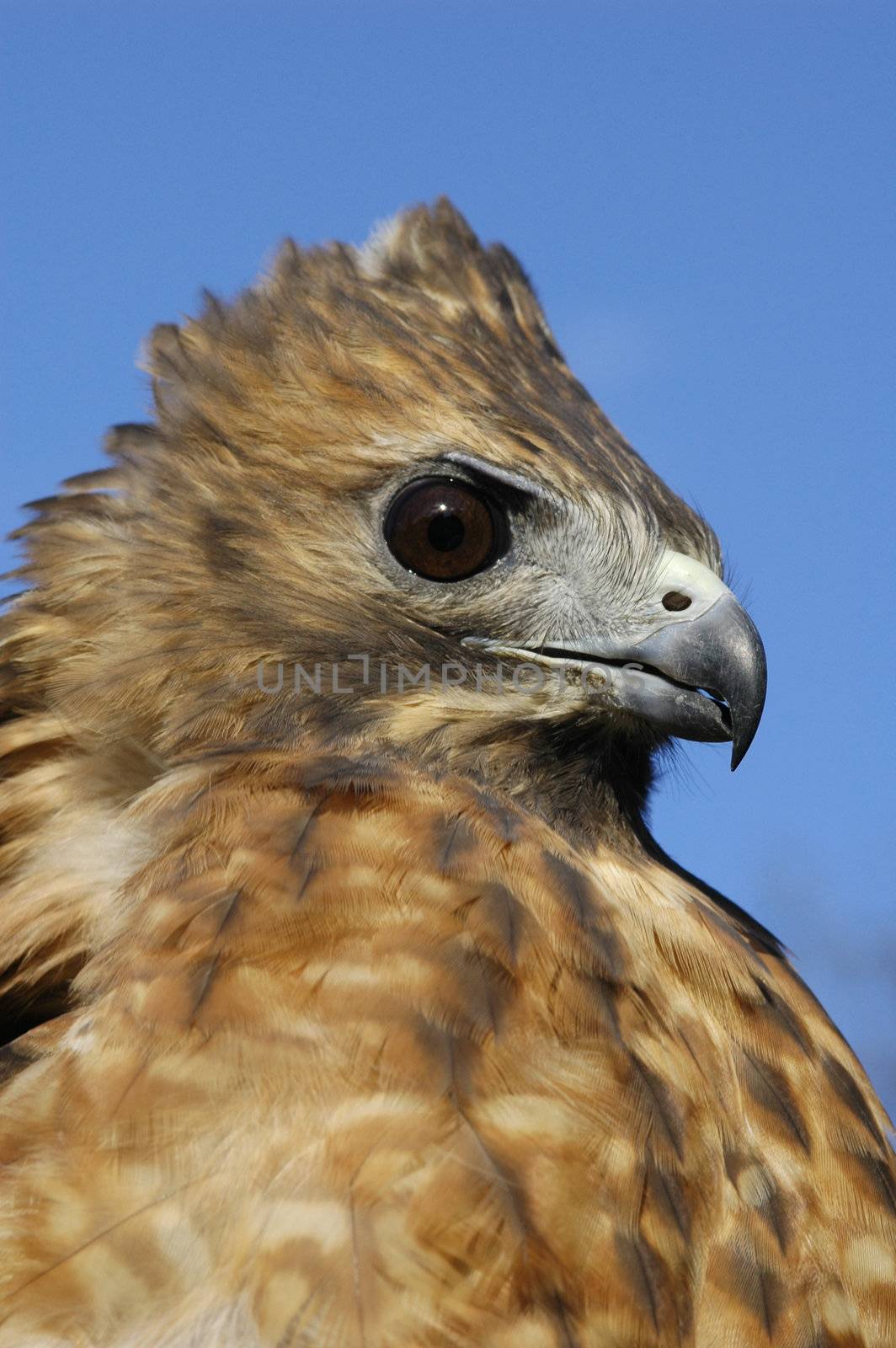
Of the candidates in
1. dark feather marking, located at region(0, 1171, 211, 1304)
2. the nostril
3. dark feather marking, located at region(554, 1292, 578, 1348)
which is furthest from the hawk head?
dark feather marking, located at region(554, 1292, 578, 1348)

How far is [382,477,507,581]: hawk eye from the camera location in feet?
11.4

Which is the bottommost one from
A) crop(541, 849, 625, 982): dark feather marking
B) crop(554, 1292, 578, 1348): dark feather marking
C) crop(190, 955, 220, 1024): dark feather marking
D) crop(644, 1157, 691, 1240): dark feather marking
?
crop(554, 1292, 578, 1348): dark feather marking

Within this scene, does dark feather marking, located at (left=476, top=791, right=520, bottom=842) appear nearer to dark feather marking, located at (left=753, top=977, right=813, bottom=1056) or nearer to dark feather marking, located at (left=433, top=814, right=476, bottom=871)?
dark feather marking, located at (left=433, top=814, right=476, bottom=871)

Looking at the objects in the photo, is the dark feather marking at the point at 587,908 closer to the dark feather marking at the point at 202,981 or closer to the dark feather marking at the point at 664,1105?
the dark feather marking at the point at 664,1105

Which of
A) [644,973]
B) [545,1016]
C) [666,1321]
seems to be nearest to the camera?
[666,1321]

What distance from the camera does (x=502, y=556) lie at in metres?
3.56

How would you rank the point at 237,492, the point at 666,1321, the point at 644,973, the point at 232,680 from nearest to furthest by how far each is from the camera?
the point at 666,1321, the point at 644,973, the point at 232,680, the point at 237,492

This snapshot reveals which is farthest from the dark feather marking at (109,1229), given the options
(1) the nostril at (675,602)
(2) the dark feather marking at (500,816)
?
(1) the nostril at (675,602)

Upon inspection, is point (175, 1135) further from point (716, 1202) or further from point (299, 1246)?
point (716, 1202)

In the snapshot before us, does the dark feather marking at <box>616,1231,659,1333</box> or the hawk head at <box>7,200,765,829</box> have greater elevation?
the hawk head at <box>7,200,765,829</box>

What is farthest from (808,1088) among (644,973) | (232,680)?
(232,680)

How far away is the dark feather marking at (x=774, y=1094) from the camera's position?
2887 mm

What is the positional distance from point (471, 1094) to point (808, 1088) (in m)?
0.80

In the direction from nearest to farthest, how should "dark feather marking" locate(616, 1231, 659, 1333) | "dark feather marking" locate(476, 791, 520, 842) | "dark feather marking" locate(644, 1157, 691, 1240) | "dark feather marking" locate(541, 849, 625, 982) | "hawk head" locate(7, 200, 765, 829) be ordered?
"dark feather marking" locate(616, 1231, 659, 1333) → "dark feather marking" locate(644, 1157, 691, 1240) → "dark feather marking" locate(541, 849, 625, 982) → "dark feather marking" locate(476, 791, 520, 842) → "hawk head" locate(7, 200, 765, 829)
